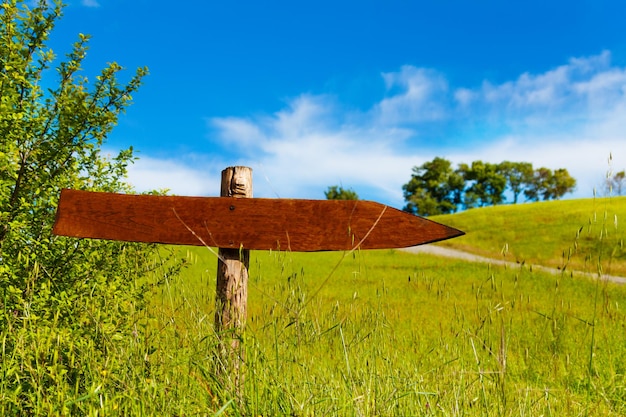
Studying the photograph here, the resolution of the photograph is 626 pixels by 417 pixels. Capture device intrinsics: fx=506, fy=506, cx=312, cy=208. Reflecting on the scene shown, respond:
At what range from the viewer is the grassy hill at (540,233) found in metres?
24.5

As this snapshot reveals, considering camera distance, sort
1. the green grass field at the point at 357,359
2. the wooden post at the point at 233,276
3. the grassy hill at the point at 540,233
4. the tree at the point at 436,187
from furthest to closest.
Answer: the tree at the point at 436,187 < the grassy hill at the point at 540,233 < the wooden post at the point at 233,276 < the green grass field at the point at 357,359

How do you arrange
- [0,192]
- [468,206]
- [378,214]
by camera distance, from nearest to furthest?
[378,214], [0,192], [468,206]

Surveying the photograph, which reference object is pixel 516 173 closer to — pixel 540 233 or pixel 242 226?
pixel 540 233

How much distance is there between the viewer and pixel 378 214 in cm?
371

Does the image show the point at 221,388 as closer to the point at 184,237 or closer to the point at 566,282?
the point at 184,237

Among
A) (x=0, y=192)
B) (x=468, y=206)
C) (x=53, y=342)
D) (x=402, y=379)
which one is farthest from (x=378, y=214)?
(x=468, y=206)

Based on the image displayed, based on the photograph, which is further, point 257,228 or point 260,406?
point 257,228

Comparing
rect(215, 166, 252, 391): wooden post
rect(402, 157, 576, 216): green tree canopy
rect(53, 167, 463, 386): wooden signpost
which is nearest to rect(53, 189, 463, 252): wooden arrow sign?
rect(53, 167, 463, 386): wooden signpost

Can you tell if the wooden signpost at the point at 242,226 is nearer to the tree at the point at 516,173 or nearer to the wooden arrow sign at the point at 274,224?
the wooden arrow sign at the point at 274,224

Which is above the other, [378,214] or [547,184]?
[547,184]

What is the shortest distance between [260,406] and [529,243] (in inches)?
1153

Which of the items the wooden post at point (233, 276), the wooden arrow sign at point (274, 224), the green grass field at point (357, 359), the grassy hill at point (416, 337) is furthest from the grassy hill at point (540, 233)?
the wooden post at point (233, 276)

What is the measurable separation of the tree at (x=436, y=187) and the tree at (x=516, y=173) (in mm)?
10873

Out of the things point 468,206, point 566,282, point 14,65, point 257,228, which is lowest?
point 566,282
